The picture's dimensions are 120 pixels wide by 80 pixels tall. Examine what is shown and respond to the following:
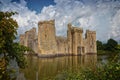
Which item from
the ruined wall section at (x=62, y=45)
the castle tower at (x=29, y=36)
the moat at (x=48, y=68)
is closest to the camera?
the moat at (x=48, y=68)

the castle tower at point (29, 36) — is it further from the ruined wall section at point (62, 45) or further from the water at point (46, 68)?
the water at point (46, 68)

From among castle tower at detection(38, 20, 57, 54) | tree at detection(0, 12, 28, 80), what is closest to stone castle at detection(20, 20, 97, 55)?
castle tower at detection(38, 20, 57, 54)

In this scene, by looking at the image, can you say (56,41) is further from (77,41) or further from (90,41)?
(90,41)

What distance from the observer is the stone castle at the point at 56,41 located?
5716 cm

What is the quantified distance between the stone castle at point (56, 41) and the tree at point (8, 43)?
148ft

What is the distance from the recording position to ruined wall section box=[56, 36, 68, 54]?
207 feet

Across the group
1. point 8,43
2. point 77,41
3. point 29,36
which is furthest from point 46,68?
point 29,36

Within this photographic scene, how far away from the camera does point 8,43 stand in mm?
10609

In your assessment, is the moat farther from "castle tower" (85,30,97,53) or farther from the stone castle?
"castle tower" (85,30,97,53)

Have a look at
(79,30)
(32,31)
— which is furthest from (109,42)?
(32,31)

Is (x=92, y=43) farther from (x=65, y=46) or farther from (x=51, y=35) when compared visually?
(x=51, y=35)

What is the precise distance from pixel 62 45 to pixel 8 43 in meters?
54.8

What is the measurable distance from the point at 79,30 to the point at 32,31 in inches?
524

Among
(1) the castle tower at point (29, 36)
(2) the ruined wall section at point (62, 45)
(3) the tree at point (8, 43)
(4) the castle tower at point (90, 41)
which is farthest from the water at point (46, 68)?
(4) the castle tower at point (90, 41)
